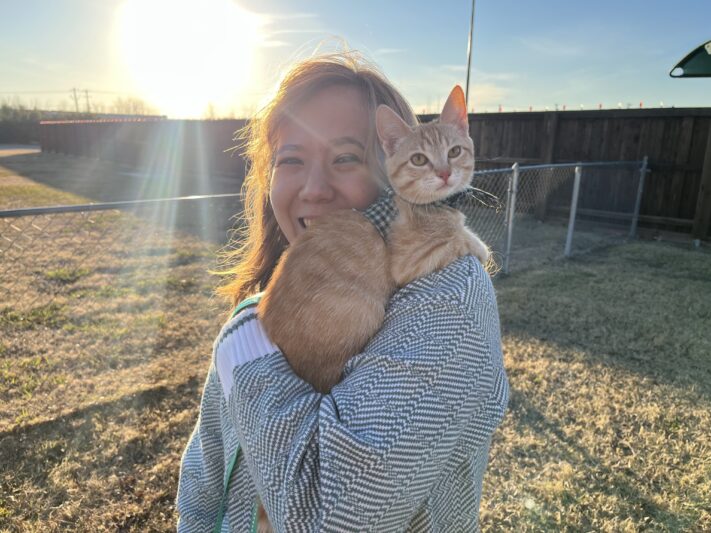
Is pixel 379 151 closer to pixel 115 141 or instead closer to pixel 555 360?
pixel 555 360

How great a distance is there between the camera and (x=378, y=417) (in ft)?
2.77

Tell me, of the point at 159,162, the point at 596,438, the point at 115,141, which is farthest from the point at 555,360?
the point at 115,141

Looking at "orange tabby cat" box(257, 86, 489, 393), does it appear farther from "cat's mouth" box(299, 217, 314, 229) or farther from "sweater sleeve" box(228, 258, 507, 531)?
"sweater sleeve" box(228, 258, 507, 531)

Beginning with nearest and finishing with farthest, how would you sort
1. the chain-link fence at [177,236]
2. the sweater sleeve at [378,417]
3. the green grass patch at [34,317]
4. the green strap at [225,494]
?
the sweater sleeve at [378,417], the green strap at [225,494], the green grass patch at [34,317], the chain-link fence at [177,236]

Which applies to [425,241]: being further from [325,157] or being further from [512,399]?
[512,399]

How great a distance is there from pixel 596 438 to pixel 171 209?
31.6ft

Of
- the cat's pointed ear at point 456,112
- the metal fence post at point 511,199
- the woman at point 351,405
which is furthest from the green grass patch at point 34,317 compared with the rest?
the metal fence post at point 511,199

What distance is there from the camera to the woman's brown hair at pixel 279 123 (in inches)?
62.2

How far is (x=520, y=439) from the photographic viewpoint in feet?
10.2

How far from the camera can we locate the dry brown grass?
2.56m

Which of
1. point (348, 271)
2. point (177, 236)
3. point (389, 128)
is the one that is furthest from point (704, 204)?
point (177, 236)

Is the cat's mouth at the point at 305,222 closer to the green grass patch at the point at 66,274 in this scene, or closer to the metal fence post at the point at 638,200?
the green grass patch at the point at 66,274

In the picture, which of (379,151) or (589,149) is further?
(589,149)

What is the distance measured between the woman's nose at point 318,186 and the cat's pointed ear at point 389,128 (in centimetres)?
27
